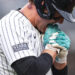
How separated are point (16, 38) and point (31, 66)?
0.51ft

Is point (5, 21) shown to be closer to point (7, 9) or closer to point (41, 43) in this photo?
point (41, 43)

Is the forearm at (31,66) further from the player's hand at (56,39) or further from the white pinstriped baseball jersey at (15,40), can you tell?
the player's hand at (56,39)

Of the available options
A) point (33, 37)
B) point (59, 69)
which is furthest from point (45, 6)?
point (59, 69)

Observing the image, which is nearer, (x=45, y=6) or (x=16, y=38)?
(x=16, y=38)

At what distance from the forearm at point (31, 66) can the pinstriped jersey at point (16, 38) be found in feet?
0.09

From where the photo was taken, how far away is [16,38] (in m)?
1.16

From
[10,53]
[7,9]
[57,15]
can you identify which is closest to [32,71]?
[10,53]

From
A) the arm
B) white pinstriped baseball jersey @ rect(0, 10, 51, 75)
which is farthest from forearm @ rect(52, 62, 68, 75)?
white pinstriped baseball jersey @ rect(0, 10, 51, 75)

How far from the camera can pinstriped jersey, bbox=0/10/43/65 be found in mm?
1150

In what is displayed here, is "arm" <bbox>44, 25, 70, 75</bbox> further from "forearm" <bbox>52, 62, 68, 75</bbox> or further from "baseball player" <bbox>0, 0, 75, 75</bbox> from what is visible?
"forearm" <bbox>52, 62, 68, 75</bbox>

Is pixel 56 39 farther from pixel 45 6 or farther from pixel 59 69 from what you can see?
pixel 59 69

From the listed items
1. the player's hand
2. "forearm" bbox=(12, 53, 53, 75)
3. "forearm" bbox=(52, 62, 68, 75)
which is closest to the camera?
"forearm" bbox=(12, 53, 53, 75)

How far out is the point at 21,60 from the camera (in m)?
1.12

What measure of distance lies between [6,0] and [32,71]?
1855mm
